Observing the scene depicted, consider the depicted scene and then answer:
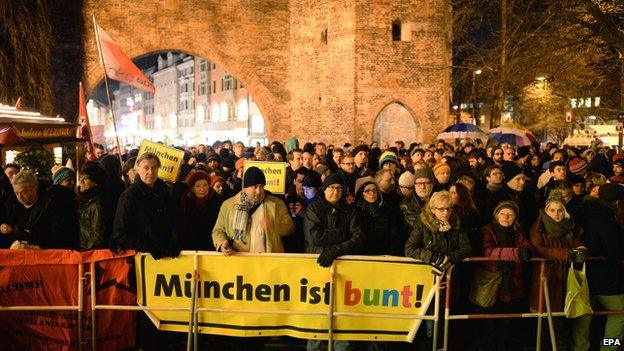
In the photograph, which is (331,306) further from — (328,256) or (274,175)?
Answer: (274,175)

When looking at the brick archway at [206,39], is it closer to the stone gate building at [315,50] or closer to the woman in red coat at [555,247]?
the stone gate building at [315,50]

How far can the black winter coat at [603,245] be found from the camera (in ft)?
21.5

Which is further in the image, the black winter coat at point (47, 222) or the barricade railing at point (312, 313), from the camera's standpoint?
the black winter coat at point (47, 222)

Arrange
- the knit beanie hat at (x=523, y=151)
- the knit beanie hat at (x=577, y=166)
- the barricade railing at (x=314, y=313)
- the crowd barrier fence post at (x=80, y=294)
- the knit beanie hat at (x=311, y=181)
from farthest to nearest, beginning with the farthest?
the knit beanie hat at (x=523, y=151)
the knit beanie hat at (x=577, y=166)
the knit beanie hat at (x=311, y=181)
the crowd barrier fence post at (x=80, y=294)
the barricade railing at (x=314, y=313)

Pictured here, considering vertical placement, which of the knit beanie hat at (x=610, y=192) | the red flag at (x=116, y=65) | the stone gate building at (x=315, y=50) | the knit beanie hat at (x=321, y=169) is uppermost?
the stone gate building at (x=315, y=50)

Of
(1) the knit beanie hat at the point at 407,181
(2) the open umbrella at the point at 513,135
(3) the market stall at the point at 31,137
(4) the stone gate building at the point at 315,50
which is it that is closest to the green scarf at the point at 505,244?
(1) the knit beanie hat at the point at 407,181

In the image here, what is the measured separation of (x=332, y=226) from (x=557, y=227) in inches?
84.5

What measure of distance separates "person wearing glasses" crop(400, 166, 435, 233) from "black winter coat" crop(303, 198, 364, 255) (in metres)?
0.88

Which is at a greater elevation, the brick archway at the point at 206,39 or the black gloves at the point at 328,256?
the brick archway at the point at 206,39

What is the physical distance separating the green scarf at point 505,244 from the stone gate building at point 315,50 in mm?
17576

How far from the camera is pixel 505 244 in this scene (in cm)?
639

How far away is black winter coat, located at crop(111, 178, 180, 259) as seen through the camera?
6258 mm

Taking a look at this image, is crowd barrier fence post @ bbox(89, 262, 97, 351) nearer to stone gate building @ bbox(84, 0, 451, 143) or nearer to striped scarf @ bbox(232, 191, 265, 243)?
striped scarf @ bbox(232, 191, 265, 243)

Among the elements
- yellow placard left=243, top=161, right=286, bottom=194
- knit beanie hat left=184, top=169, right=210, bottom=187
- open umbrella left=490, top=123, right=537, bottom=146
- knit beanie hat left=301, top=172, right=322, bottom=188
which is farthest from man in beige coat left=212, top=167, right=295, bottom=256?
open umbrella left=490, top=123, right=537, bottom=146
